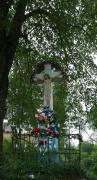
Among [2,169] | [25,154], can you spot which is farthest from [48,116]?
[2,169]

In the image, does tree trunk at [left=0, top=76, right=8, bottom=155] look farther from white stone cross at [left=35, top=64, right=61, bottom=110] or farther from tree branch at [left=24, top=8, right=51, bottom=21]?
tree branch at [left=24, top=8, right=51, bottom=21]

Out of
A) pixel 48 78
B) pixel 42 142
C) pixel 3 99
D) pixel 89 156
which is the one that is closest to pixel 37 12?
pixel 48 78

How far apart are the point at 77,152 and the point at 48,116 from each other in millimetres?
1360

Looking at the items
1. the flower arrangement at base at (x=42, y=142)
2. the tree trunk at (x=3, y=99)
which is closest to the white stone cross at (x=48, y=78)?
the tree trunk at (x=3, y=99)

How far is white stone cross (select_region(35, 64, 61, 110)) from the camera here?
42.3ft

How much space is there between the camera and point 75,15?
12.9 metres

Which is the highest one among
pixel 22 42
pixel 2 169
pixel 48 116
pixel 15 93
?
pixel 22 42

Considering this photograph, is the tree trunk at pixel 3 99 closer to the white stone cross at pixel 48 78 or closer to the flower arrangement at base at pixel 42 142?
the white stone cross at pixel 48 78

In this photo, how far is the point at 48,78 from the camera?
1306cm

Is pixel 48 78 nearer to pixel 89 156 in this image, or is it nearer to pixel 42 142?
pixel 42 142

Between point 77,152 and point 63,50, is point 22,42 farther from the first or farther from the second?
point 77,152

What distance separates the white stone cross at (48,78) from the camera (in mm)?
12898

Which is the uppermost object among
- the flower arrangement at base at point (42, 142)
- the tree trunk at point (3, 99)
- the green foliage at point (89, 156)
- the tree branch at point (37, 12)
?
the tree branch at point (37, 12)

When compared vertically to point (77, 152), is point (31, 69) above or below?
above
